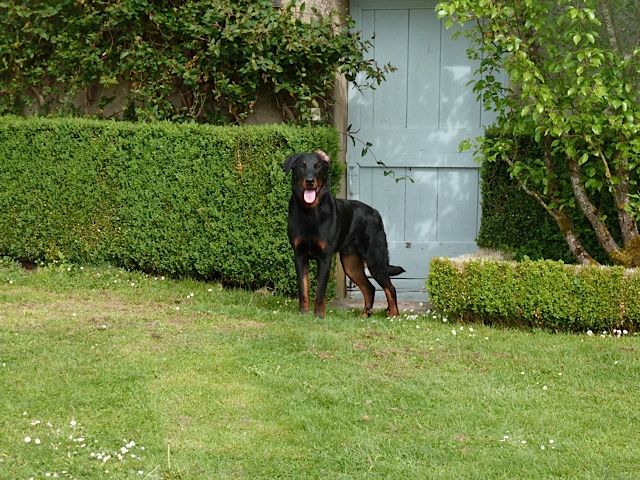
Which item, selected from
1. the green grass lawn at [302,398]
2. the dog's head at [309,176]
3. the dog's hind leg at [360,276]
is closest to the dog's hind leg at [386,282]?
the dog's hind leg at [360,276]

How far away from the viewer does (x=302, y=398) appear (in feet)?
18.3

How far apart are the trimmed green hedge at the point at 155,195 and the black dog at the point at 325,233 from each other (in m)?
0.86

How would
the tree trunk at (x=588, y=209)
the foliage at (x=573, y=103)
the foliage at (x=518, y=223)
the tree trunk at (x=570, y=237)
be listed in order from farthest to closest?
the foliage at (x=518, y=223) → the tree trunk at (x=570, y=237) → the tree trunk at (x=588, y=209) → the foliage at (x=573, y=103)

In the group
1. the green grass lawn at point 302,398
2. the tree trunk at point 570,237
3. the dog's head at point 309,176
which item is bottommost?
the green grass lawn at point 302,398

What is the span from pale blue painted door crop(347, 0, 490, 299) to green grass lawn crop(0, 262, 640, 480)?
229cm

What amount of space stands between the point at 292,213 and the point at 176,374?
2.19 m

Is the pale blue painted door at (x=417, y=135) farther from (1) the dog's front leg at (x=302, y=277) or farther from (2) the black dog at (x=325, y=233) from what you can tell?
(1) the dog's front leg at (x=302, y=277)

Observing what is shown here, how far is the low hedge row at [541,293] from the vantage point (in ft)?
23.8

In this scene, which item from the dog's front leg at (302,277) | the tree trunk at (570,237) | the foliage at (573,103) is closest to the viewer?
the foliage at (573,103)

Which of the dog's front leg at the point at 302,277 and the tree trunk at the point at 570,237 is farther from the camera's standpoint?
the tree trunk at the point at 570,237

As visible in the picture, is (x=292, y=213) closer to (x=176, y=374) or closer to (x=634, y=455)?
(x=176, y=374)

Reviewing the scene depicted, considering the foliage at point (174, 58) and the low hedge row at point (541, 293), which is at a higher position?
the foliage at point (174, 58)

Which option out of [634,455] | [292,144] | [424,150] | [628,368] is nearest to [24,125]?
[292,144]

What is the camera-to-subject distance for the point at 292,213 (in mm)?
7754
